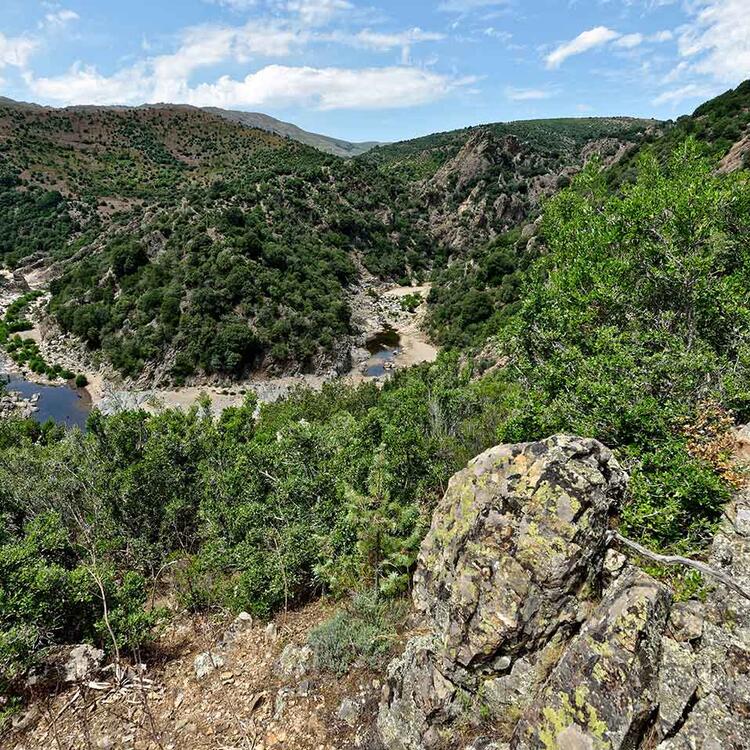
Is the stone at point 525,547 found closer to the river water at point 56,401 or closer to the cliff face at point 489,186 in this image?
the river water at point 56,401

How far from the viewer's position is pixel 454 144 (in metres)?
168

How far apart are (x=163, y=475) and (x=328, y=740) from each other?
15.4m

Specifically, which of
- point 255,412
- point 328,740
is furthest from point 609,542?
point 255,412

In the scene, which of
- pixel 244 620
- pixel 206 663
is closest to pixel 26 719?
pixel 206 663

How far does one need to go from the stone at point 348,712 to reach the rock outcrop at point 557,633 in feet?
2.31

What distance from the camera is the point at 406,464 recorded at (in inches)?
648

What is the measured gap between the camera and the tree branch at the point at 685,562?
686 cm

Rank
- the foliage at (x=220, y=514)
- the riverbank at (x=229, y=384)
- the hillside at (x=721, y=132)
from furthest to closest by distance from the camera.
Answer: the riverbank at (x=229, y=384)
the hillside at (x=721, y=132)
the foliage at (x=220, y=514)

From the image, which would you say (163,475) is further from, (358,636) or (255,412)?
(255,412)

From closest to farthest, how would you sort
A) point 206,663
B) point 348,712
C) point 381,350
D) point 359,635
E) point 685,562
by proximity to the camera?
1. point 685,562
2. point 348,712
3. point 359,635
4. point 206,663
5. point 381,350

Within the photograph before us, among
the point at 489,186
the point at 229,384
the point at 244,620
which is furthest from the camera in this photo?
the point at 489,186

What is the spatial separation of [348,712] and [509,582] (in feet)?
14.8

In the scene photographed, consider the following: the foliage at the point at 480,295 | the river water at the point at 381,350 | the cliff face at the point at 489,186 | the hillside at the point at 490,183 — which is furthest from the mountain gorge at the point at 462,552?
the cliff face at the point at 489,186

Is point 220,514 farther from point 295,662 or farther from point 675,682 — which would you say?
point 675,682
